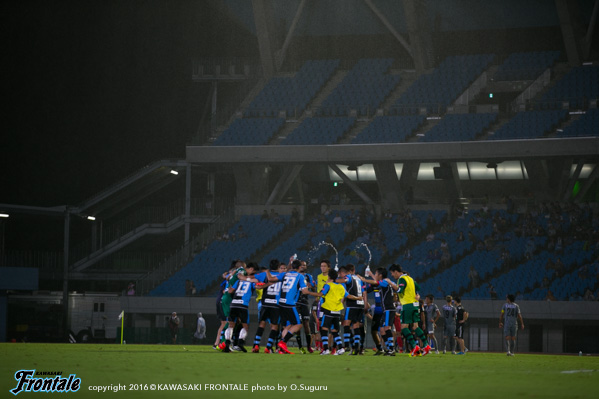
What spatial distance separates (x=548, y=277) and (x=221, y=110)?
75.9ft

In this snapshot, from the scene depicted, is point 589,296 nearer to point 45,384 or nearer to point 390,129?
point 390,129

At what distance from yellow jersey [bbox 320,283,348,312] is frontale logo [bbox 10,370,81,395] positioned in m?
11.4

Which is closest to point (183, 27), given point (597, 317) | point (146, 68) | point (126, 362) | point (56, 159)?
point (146, 68)

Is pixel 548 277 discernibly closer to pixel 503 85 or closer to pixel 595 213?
pixel 595 213

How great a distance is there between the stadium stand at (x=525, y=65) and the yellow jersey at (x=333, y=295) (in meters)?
32.0

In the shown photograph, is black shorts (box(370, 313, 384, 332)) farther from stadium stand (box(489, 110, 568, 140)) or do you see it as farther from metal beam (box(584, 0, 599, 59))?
metal beam (box(584, 0, 599, 59))

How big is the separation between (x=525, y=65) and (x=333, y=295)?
3334 cm

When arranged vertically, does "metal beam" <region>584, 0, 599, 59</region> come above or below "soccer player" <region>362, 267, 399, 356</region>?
above

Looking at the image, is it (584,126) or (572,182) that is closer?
(584,126)

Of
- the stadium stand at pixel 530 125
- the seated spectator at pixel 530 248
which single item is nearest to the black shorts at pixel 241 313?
the seated spectator at pixel 530 248

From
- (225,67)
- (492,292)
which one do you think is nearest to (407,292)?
(492,292)

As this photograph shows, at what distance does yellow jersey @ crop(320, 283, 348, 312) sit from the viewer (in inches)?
921

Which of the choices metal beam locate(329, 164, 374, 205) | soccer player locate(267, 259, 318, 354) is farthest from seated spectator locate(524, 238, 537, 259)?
soccer player locate(267, 259, 318, 354)

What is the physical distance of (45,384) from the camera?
11.3 metres
